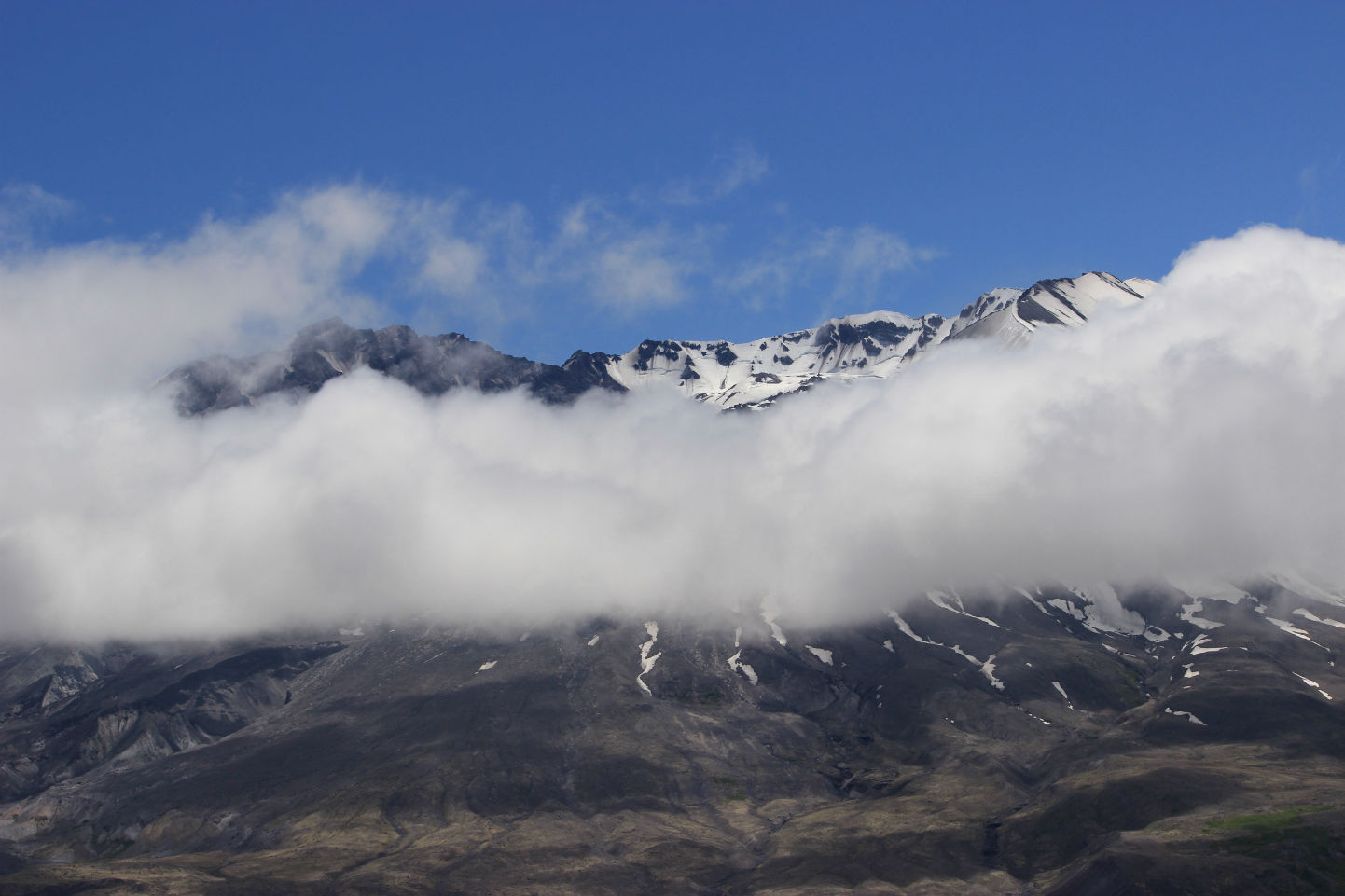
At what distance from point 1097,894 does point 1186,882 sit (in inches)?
580

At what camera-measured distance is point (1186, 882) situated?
193 meters

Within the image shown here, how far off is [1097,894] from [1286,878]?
31.2 meters

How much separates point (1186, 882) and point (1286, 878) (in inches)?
683

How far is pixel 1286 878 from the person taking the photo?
19312 centimetres

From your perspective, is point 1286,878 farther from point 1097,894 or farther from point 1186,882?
point 1097,894

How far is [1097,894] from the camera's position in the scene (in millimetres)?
198000

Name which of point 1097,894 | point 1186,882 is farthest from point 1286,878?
point 1097,894
